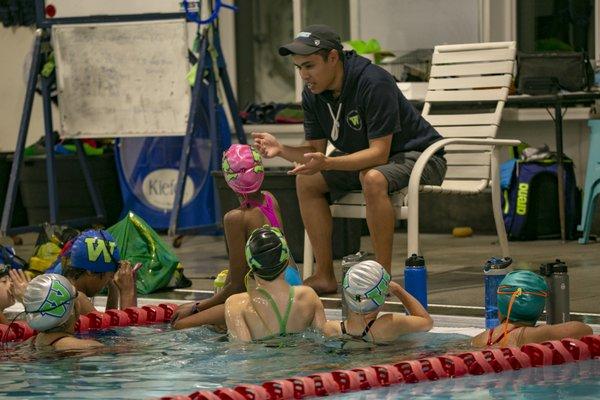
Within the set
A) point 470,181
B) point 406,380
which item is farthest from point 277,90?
point 406,380

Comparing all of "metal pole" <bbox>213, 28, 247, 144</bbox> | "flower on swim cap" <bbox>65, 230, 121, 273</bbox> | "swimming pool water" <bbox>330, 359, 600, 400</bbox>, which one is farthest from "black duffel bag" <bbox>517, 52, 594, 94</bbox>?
"swimming pool water" <bbox>330, 359, 600, 400</bbox>

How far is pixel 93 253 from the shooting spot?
6.58 m

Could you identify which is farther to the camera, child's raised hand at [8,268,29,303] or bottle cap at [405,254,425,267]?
child's raised hand at [8,268,29,303]

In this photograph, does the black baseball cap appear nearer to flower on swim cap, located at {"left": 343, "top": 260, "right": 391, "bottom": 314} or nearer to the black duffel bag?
flower on swim cap, located at {"left": 343, "top": 260, "right": 391, "bottom": 314}

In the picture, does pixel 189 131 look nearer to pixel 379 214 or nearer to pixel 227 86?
pixel 227 86

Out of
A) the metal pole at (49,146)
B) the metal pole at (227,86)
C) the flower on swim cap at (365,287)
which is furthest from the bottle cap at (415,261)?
the metal pole at (49,146)

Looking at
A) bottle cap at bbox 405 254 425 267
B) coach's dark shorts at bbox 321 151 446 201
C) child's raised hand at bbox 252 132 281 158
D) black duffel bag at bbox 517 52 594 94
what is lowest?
bottle cap at bbox 405 254 425 267

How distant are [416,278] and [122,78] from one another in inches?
177

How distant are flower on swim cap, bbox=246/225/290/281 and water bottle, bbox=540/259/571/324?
3.80ft

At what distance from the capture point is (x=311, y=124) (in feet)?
24.9

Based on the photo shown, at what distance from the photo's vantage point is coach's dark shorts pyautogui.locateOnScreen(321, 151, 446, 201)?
23.7 ft

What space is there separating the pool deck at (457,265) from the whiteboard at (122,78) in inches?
40.3

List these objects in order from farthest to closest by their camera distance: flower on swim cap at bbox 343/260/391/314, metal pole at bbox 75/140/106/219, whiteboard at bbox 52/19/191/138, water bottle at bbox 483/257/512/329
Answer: metal pole at bbox 75/140/106/219 → whiteboard at bbox 52/19/191/138 → water bottle at bbox 483/257/512/329 → flower on swim cap at bbox 343/260/391/314

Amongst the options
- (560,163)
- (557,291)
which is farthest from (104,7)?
(557,291)
